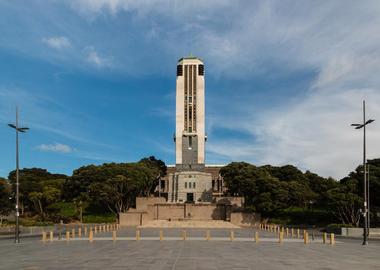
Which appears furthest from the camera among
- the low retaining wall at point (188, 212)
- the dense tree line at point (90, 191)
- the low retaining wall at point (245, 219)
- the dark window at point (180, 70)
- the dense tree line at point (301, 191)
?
the dark window at point (180, 70)

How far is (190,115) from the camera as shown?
360 feet

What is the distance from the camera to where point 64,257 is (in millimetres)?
21297

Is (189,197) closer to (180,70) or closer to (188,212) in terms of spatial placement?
(188,212)

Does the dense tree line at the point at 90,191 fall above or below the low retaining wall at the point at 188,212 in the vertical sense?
above

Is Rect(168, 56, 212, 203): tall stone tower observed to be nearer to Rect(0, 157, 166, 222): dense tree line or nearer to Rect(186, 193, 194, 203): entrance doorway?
Rect(186, 193, 194, 203): entrance doorway

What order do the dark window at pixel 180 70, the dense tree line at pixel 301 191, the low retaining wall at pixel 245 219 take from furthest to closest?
the dark window at pixel 180 70 → the low retaining wall at pixel 245 219 → the dense tree line at pixel 301 191

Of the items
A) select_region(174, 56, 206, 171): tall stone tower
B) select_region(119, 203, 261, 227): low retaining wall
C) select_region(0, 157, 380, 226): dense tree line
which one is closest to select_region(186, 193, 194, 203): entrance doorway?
select_region(174, 56, 206, 171): tall stone tower

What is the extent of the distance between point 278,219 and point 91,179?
3275 cm

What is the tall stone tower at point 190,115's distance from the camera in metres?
109

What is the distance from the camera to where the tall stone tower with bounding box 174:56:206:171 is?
108750 millimetres

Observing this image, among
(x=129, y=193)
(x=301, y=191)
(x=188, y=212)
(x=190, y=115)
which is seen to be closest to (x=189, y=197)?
(x=188, y=212)

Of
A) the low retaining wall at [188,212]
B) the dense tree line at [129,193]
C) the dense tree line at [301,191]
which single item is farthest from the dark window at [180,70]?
the low retaining wall at [188,212]

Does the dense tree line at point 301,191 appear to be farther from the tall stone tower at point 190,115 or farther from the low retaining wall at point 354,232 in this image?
the tall stone tower at point 190,115

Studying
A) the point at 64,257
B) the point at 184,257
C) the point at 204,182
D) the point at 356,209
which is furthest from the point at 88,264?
the point at 204,182
